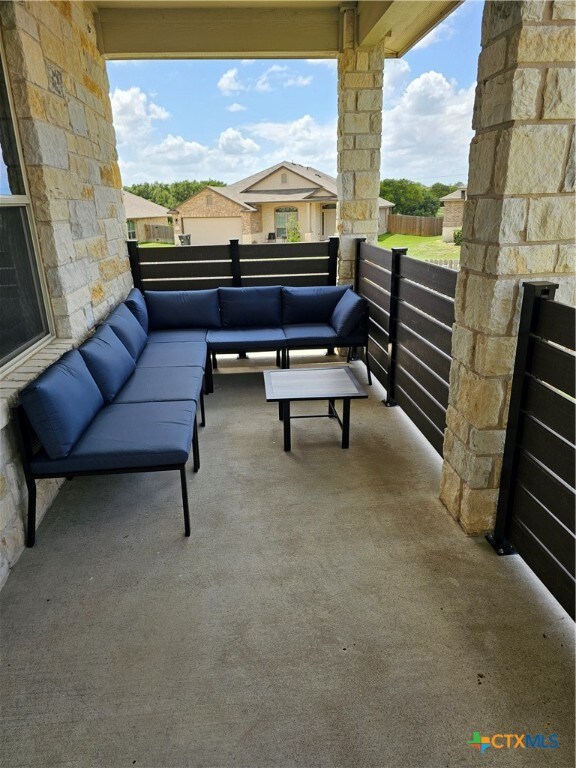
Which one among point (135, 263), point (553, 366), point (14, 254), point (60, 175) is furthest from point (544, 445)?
point (135, 263)

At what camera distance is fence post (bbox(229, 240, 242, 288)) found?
196 inches

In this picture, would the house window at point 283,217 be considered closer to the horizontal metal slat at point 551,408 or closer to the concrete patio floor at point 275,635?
the concrete patio floor at point 275,635

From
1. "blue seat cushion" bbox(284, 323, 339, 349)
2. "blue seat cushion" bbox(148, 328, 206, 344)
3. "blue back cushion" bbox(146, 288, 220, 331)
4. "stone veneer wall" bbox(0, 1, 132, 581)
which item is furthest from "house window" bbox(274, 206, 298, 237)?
"blue seat cushion" bbox(284, 323, 339, 349)

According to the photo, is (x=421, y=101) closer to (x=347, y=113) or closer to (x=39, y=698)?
(x=347, y=113)

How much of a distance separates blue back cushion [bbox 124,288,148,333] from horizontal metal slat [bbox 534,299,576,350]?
3.34 m

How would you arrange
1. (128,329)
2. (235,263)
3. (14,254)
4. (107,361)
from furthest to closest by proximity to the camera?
1. (235,263)
2. (128,329)
3. (107,361)
4. (14,254)

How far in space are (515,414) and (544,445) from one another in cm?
19

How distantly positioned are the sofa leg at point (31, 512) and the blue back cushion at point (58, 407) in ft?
0.57

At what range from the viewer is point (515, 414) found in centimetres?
193

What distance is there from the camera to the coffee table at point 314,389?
119 inches

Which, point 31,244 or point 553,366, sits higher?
point 31,244

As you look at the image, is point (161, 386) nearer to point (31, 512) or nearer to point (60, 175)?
point (31, 512)

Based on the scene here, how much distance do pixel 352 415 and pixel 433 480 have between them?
1.05 meters

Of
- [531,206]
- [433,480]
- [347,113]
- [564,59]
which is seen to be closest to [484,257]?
[531,206]
